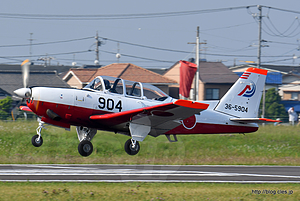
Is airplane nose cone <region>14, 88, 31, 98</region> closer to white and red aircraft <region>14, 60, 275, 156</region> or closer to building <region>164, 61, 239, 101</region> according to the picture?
white and red aircraft <region>14, 60, 275, 156</region>

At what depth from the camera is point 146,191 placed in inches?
591

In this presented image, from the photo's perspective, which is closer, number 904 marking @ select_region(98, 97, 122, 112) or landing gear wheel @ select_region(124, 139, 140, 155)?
landing gear wheel @ select_region(124, 139, 140, 155)

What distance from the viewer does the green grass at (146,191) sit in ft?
45.1

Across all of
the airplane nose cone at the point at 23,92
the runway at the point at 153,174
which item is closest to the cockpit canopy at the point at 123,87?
the airplane nose cone at the point at 23,92

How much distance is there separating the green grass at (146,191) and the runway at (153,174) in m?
1.48

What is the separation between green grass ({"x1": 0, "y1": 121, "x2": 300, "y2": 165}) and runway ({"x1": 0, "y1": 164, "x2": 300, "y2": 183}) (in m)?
1.33

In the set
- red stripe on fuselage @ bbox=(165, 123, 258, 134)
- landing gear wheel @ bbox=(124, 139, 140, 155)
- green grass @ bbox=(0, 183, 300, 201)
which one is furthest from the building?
landing gear wheel @ bbox=(124, 139, 140, 155)

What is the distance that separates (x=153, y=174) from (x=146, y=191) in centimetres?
592

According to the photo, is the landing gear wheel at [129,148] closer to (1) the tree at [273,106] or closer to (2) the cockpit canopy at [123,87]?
(2) the cockpit canopy at [123,87]

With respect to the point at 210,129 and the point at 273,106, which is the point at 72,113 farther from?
the point at 273,106

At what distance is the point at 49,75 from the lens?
48375 mm

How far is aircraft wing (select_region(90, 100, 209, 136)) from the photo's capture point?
11.3 metres

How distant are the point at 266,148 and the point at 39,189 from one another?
18.1m

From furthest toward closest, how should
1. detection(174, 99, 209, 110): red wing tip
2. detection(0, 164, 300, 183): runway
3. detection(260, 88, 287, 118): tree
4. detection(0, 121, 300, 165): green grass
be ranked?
detection(260, 88, 287, 118): tree → detection(0, 121, 300, 165): green grass → detection(0, 164, 300, 183): runway → detection(174, 99, 209, 110): red wing tip
